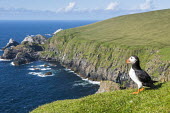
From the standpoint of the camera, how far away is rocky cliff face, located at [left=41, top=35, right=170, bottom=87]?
110556mm

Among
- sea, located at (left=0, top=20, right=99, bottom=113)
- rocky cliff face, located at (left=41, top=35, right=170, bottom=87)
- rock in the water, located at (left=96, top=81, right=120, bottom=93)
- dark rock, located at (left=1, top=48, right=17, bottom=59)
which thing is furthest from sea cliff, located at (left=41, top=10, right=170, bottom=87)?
rock in the water, located at (left=96, top=81, right=120, bottom=93)

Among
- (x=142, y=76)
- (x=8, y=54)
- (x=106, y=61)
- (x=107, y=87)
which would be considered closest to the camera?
(x=142, y=76)

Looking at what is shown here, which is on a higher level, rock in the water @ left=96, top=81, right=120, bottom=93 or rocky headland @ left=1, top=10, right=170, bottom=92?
rocky headland @ left=1, top=10, right=170, bottom=92

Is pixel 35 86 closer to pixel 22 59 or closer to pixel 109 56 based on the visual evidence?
pixel 109 56

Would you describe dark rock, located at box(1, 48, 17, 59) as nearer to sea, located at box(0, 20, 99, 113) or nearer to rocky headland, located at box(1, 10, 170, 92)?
rocky headland, located at box(1, 10, 170, 92)

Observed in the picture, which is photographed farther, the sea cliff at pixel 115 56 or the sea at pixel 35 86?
the sea cliff at pixel 115 56

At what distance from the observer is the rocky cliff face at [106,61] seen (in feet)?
363

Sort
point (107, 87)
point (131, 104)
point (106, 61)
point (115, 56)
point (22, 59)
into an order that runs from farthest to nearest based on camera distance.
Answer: point (22, 59) < point (106, 61) < point (115, 56) < point (107, 87) < point (131, 104)

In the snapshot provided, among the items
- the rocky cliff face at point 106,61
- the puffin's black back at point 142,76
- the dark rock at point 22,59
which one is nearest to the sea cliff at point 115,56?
the rocky cliff face at point 106,61

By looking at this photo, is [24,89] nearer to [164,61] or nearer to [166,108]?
[164,61]

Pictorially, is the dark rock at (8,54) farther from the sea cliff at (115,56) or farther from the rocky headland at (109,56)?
the sea cliff at (115,56)

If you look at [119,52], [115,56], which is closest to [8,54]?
[115,56]

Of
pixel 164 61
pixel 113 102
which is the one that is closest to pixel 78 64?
pixel 164 61

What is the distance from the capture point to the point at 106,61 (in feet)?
445
